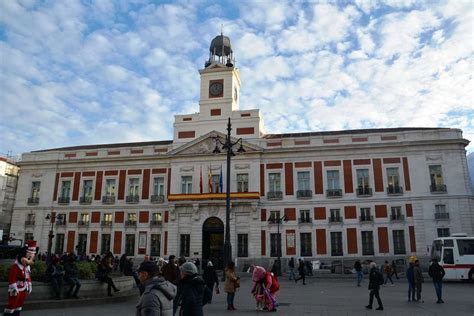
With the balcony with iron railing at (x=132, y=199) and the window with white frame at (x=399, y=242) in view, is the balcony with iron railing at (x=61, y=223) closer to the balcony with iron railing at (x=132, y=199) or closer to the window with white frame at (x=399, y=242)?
the balcony with iron railing at (x=132, y=199)

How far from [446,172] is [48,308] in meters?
33.8

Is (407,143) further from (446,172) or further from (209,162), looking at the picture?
(209,162)

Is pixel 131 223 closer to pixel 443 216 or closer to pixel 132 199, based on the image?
pixel 132 199

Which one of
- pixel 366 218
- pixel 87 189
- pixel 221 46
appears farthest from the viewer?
pixel 221 46

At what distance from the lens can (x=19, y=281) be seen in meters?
8.14

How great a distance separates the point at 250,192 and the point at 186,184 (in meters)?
6.92

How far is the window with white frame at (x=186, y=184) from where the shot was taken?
4041 centimetres

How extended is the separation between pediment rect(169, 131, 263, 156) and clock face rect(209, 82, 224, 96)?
17.5ft

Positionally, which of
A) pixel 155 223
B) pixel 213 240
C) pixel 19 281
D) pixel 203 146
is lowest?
pixel 19 281

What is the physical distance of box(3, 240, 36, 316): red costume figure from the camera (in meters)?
7.98

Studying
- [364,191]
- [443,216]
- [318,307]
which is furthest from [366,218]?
[318,307]

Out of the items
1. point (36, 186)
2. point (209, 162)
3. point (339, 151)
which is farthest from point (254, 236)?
A: point (36, 186)

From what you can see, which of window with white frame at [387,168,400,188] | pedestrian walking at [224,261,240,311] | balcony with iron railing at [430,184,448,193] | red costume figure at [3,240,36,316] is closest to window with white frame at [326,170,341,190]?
window with white frame at [387,168,400,188]

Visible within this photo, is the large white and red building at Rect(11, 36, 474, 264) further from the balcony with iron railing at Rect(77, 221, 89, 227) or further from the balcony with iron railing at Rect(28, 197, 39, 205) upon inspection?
the balcony with iron railing at Rect(77, 221, 89, 227)
